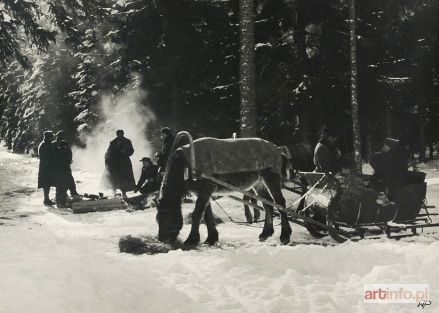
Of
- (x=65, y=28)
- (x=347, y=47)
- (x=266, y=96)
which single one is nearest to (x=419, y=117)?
(x=347, y=47)

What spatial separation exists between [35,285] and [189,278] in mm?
1818

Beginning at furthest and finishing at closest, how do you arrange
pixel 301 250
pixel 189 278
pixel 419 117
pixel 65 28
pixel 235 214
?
pixel 419 117, pixel 65 28, pixel 235 214, pixel 301 250, pixel 189 278

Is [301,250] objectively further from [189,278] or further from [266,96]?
[266,96]

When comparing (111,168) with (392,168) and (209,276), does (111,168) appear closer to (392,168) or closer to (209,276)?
(392,168)

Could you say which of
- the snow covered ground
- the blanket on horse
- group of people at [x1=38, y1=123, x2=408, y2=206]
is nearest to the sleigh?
the snow covered ground

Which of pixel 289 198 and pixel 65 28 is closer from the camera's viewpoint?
pixel 289 198

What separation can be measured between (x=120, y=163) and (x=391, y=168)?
8.79m

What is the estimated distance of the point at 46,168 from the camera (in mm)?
14828

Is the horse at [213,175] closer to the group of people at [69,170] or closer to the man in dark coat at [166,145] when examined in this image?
the man in dark coat at [166,145]

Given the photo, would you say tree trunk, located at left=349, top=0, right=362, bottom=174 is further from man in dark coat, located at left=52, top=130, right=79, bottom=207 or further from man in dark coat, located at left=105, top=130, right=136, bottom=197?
man in dark coat, located at left=52, top=130, right=79, bottom=207

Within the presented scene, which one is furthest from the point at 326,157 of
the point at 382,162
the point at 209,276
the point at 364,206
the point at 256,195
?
the point at 209,276

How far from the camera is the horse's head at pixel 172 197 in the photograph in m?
8.23

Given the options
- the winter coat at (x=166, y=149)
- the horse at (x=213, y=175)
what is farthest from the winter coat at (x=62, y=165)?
the horse at (x=213, y=175)

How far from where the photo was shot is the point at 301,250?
7.18 m
